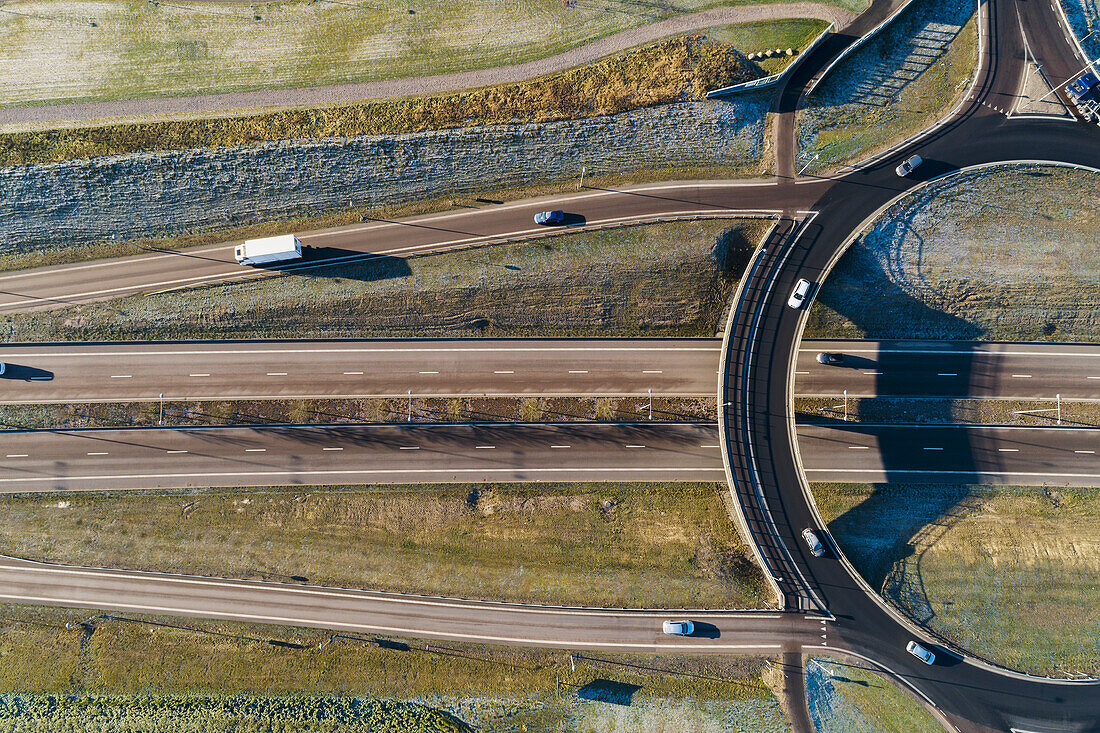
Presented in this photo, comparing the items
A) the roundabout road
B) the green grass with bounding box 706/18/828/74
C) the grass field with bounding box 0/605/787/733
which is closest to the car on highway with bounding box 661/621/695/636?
the grass field with bounding box 0/605/787/733

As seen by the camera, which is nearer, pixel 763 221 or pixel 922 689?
pixel 922 689

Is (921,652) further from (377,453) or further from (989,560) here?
(377,453)

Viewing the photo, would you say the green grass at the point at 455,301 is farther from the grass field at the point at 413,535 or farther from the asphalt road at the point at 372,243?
the grass field at the point at 413,535

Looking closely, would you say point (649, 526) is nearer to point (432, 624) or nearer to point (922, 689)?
point (432, 624)

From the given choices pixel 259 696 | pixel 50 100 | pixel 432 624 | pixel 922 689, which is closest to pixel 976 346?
pixel 922 689

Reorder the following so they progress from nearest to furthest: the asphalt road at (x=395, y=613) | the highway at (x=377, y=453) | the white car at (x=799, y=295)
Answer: the white car at (x=799, y=295) → the asphalt road at (x=395, y=613) → the highway at (x=377, y=453)

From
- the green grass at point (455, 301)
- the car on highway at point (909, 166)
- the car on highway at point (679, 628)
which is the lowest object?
the car on highway at point (679, 628)

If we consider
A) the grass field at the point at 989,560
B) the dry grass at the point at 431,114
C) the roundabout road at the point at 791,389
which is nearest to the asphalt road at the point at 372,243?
the dry grass at the point at 431,114

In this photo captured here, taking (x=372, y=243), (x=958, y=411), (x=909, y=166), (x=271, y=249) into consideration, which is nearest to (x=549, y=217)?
(x=372, y=243)
